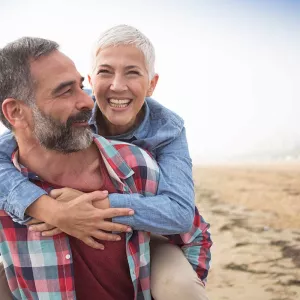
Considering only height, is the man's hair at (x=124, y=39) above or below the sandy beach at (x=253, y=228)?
above

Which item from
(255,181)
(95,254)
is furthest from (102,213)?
(255,181)

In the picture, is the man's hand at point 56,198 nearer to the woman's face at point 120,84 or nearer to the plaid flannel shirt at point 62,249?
the plaid flannel shirt at point 62,249

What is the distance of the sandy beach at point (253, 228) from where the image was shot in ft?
9.89

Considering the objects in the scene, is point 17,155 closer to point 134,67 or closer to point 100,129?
point 100,129

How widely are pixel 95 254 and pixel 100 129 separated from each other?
0.52m

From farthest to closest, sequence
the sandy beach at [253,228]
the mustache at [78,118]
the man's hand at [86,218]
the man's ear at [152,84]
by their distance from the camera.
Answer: the sandy beach at [253,228]
the man's ear at [152,84]
the mustache at [78,118]
the man's hand at [86,218]

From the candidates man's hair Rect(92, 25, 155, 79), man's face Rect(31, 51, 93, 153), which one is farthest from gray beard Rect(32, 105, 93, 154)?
man's hair Rect(92, 25, 155, 79)

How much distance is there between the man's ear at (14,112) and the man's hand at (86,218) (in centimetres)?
30

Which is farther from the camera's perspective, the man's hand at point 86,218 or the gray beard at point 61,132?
the gray beard at point 61,132

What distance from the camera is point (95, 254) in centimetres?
155

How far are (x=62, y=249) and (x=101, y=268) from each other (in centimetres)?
14

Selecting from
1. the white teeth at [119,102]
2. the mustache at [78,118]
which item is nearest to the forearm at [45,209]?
the mustache at [78,118]

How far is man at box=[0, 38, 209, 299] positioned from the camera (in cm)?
153

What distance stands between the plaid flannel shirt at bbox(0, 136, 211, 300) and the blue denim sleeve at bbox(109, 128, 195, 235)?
2.0 inches
